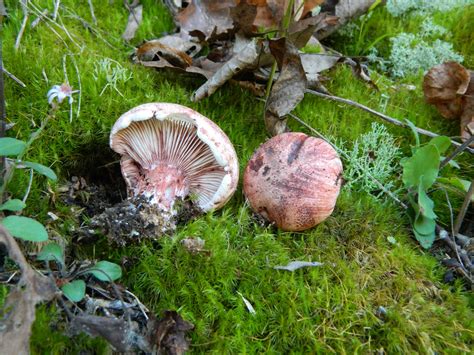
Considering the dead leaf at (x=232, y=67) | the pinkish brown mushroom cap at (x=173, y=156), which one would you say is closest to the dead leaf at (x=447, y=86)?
the dead leaf at (x=232, y=67)

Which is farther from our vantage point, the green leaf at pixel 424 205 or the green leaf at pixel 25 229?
the green leaf at pixel 424 205

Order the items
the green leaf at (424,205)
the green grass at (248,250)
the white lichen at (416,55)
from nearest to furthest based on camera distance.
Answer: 1. the green grass at (248,250)
2. the green leaf at (424,205)
3. the white lichen at (416,55)

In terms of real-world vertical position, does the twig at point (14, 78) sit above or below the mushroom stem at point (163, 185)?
above

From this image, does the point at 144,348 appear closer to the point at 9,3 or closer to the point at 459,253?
the point at 459,253

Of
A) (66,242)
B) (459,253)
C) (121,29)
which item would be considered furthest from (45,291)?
(121,29)

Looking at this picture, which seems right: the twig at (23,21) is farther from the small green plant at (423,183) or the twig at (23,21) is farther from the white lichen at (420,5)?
the white lichen at (420,5)

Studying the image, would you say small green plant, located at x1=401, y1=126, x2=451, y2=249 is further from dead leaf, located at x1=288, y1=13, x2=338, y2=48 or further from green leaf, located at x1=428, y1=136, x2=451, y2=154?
dead leaf, located at x1=288, y1=13, x2=338, y2=48
